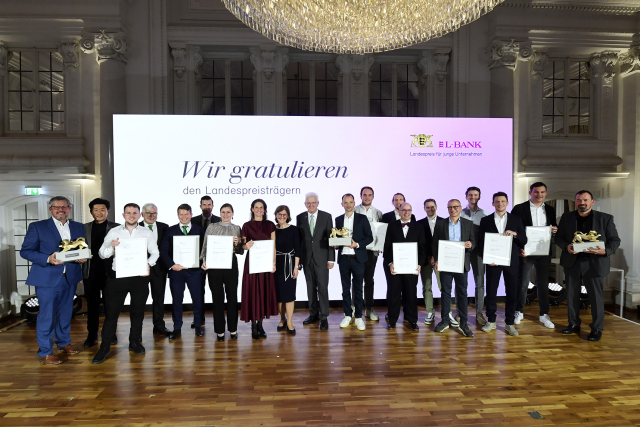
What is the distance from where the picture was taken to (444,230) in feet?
15.7

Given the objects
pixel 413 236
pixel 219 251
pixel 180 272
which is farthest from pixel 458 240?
pixel 180 272

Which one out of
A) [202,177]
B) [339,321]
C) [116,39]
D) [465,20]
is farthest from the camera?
[116,39]

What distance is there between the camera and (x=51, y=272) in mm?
4004

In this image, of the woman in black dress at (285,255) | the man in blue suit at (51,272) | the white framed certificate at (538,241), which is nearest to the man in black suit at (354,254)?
the woman in black dress at (285,255)

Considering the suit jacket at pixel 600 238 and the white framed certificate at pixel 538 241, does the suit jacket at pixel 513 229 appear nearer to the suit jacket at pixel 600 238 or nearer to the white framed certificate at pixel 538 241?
the white framed certificate at pixel 538 241

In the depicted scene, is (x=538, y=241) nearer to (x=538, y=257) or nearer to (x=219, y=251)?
(x=538, y=257)

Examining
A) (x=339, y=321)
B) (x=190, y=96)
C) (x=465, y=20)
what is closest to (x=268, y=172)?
(x=339, y=321)

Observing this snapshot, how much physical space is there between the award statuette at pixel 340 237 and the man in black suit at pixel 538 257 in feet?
7.23

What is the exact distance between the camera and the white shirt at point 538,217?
202 inches

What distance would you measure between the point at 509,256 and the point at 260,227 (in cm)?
293

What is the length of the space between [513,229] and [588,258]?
2.94ft

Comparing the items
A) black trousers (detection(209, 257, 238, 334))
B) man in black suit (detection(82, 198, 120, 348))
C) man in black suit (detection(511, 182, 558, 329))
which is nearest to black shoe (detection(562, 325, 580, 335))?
man in black suit (detection(511, 182, 558, 329))

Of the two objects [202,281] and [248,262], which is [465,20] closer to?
[248,262]

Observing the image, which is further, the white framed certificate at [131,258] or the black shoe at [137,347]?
the black shoe at [137,347]
